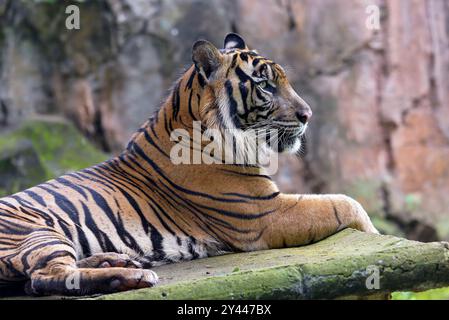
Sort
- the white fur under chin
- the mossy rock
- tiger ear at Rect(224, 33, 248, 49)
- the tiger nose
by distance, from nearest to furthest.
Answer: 1. the tiger nose
2. the white fur under chin
3. tiger ear at Rect(224, 33, 248, 49)
4. the mossy rock

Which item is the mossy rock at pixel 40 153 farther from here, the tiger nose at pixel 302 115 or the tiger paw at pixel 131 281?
the tiger paw at pixel 131 281

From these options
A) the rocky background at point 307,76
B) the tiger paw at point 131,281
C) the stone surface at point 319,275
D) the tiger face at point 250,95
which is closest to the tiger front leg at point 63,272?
the tiger paw at point 131,281

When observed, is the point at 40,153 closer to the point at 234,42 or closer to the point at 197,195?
the point at 234,42

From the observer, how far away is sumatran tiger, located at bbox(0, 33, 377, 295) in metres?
4.56

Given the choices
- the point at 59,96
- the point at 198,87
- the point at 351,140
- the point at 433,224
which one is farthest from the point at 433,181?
the point at 198,87

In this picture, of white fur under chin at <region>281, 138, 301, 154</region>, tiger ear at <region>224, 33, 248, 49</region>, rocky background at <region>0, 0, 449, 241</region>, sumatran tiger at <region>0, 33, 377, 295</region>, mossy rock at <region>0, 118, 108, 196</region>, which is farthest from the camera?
rocky background at <region>0, 0, 449, 241</region>

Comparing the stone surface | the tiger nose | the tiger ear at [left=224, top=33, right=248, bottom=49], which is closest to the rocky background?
the tiger ear at [left=224, top=33, right=248, bottom=49]

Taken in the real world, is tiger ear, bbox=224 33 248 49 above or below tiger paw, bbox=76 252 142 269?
above

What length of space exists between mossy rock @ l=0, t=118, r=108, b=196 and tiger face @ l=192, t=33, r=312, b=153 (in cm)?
450

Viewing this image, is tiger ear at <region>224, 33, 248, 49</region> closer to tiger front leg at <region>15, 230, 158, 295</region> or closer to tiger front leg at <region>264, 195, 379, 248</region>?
tiger front leg at <region>264, 195, 379, 248</region>

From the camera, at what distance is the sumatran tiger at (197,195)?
456 cm

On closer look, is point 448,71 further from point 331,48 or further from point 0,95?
point 0,95

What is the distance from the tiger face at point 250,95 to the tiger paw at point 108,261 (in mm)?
1216

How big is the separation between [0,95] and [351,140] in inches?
190
